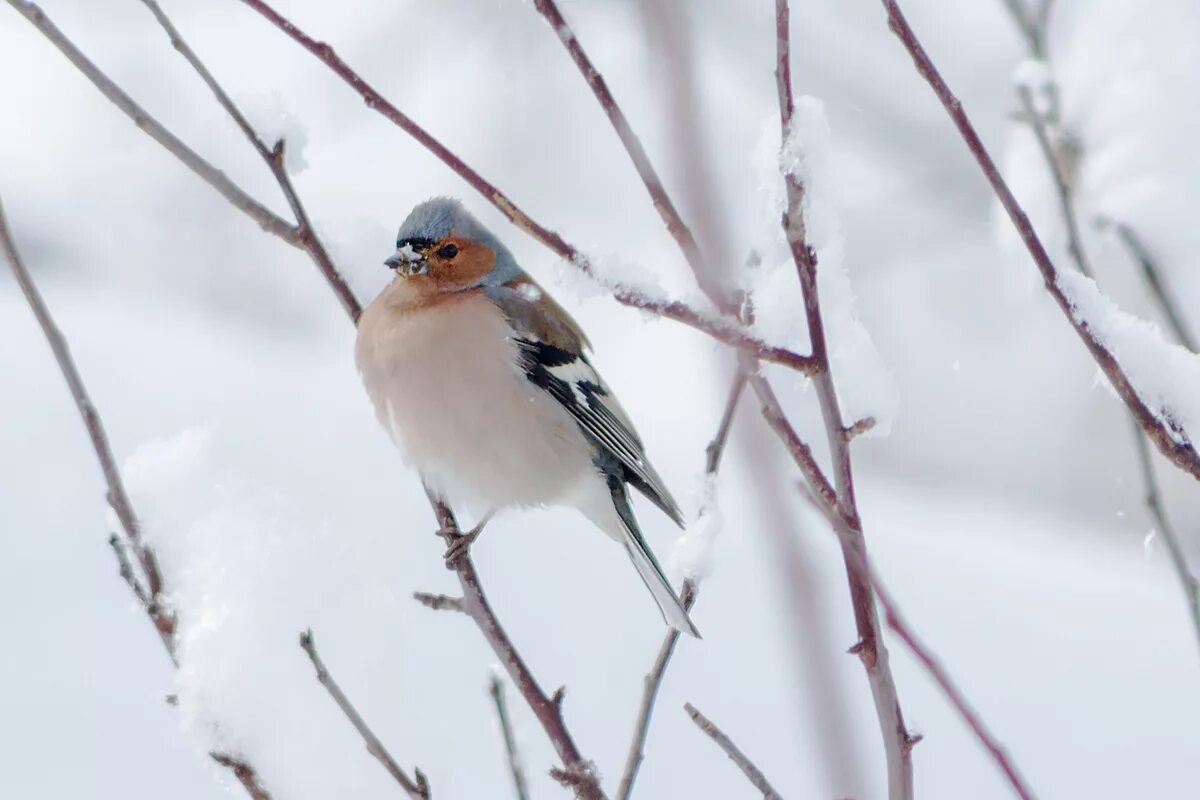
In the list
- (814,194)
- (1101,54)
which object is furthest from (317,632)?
(1101,54)

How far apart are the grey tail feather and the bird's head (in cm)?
65

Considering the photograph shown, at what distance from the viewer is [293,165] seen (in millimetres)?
2162

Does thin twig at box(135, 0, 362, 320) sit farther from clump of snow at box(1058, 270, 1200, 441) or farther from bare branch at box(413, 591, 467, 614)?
clump of snow at box(1058, 270, 1200, 441)

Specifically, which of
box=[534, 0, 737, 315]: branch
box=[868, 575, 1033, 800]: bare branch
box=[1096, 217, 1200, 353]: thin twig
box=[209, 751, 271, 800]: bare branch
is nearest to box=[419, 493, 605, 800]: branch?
box=[209, 751, 271, 800]: bare branch

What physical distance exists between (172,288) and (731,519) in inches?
132

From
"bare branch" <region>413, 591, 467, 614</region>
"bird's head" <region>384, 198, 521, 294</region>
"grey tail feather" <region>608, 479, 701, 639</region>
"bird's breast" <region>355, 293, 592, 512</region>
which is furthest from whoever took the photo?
"bird's head" <region>384, 198, 521, 294</region>

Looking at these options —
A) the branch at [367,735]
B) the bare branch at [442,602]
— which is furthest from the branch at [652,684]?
the bare branch at [442,602]

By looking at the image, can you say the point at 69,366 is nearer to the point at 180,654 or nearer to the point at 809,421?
the point at 180,654

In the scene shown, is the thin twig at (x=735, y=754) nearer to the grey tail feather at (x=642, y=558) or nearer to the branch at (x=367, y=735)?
the branch at (x=367, y=735)

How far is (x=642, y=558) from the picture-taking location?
3113 mm

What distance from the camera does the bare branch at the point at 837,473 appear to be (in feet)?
3.79

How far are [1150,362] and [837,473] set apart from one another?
43cm

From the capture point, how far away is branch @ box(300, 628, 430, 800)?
1.59 metres

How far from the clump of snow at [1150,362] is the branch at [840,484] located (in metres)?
0.33
